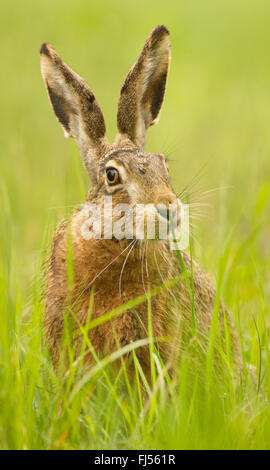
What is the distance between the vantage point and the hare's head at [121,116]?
4277mm

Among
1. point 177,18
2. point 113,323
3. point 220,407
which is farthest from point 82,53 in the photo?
point 220,407

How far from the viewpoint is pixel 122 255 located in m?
4.25

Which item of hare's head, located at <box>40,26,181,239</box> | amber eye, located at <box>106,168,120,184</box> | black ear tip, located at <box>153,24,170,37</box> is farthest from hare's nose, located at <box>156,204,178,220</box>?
black ear tip, located at <box>153,24,170,37</box>

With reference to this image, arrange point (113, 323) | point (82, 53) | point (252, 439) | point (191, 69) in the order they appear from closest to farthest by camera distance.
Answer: point (252, 439) → point (113, 323) → point (82, 53) → point (191, 69)

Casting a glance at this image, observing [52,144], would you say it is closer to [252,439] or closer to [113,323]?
[113,323]

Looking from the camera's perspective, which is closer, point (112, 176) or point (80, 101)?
point (112, 176)

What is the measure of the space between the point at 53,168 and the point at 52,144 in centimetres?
61

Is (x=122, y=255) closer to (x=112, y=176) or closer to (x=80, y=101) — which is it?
(x=112, y=176)

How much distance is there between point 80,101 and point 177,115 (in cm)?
618

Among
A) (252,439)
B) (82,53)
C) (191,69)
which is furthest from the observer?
(191,69)

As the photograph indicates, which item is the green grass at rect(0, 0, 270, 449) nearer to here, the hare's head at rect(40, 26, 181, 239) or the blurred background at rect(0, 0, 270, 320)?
the blurred background at rect(0, 0, 270, 320)

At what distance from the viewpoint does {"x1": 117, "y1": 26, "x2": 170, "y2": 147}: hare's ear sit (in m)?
4.71

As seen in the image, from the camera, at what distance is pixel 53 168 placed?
27.7 ft

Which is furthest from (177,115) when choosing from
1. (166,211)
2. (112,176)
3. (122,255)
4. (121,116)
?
(166,211)
